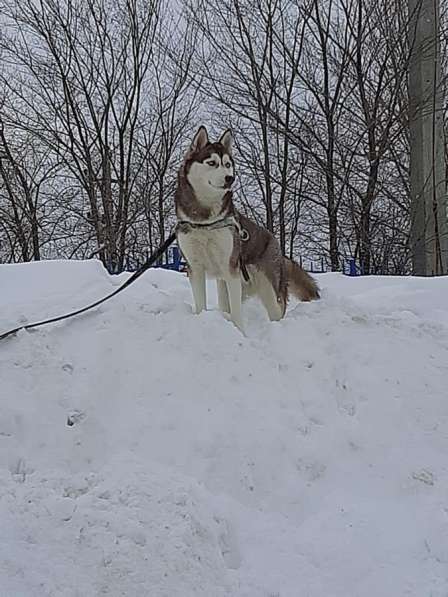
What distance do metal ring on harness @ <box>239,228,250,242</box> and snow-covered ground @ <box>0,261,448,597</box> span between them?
1.77 feet

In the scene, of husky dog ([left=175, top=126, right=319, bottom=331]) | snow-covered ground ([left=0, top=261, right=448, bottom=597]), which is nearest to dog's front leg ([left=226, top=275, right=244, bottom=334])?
husky dog ([left=175, top=126, right=319, bottom=331])

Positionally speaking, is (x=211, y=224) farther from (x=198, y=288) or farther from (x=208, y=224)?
(x=198, y=288)

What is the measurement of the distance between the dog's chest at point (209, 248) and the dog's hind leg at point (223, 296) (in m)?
0.14

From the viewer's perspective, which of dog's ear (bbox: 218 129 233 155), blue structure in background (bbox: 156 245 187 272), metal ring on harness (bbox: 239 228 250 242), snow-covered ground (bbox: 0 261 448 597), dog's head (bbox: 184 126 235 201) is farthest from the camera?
blue structure in background (bbox: 156 245 187 272)

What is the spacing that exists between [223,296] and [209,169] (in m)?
0.83


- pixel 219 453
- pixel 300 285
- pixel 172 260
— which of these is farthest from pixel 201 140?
pixel 172 260

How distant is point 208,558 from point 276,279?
2326mm

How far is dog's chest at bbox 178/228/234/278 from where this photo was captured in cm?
342

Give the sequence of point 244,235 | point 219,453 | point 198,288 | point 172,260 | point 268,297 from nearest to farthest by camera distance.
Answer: point 219,453 → point 198,288 → point 244,235 → point 268,297 → point 172,260

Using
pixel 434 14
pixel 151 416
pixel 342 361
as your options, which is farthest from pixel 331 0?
pixel 151 416

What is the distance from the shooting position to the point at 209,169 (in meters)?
3.37

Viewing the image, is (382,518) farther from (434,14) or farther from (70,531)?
(434,14)

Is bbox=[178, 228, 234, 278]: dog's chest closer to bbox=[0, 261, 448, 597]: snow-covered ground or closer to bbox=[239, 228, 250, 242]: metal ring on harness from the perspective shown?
bbox=[239, 228, 250, 242]: metal ring on harness

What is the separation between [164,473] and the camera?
2178mm
